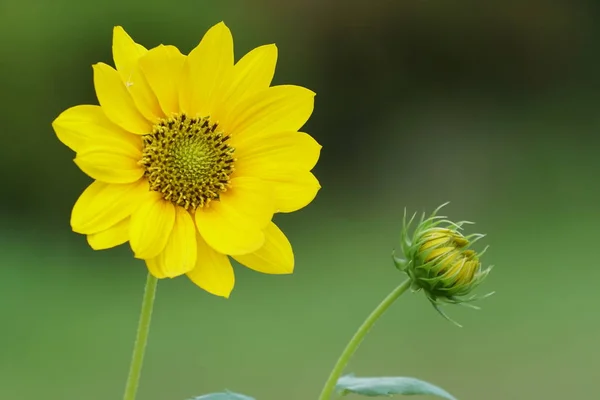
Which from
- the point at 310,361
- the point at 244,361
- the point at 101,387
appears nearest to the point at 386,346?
the point at 310,361

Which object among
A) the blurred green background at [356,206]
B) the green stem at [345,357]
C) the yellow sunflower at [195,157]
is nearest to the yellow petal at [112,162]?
the yellow sunflower at [195,157]

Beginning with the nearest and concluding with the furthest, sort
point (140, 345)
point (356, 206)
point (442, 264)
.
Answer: point (140, 345), point (442, 264), point (356, 206)

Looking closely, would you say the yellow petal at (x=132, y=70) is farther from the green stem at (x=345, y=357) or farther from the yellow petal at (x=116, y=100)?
the green stem at (x=345, y=357)

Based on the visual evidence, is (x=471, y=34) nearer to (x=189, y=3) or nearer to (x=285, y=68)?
(x=285, y=68)

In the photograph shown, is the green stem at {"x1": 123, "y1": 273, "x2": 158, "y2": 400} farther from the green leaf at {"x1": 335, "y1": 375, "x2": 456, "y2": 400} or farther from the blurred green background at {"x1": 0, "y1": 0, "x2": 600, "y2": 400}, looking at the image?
the blurred green background at {"x1": 0, "y1": 0, "x2": 600, "y2": 400}

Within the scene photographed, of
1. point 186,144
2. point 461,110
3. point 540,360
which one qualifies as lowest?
point 186,144

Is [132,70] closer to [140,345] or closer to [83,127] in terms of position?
[83,127]

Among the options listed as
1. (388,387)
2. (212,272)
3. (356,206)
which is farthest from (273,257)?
(356,206)
